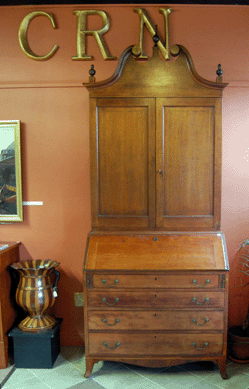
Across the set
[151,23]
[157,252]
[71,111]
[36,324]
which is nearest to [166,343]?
[157,252]

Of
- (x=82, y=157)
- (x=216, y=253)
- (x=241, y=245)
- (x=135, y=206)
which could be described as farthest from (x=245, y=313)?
(x=82, y=157)

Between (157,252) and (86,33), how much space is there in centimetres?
213

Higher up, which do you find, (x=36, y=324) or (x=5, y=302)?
(x=5, y=302)

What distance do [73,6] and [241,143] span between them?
2078 millimetres

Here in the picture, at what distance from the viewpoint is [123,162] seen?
2691 mm

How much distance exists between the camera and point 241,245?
3098mm

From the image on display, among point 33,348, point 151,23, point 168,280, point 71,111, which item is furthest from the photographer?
point 71,111

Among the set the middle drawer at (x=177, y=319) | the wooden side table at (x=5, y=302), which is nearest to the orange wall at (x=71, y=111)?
the wooden side table at (x=5, y=302)

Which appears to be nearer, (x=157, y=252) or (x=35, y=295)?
(x=157, y=252)

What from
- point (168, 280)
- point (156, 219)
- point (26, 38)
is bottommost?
point (168, 280)

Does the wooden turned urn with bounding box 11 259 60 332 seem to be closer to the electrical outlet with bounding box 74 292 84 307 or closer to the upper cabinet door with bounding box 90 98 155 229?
the electrical outlet with bounding box 74 292 84 307

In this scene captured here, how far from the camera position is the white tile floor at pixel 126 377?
8.54ft

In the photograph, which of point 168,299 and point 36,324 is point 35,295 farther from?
point 168,299

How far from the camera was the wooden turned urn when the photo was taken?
2844 mm
